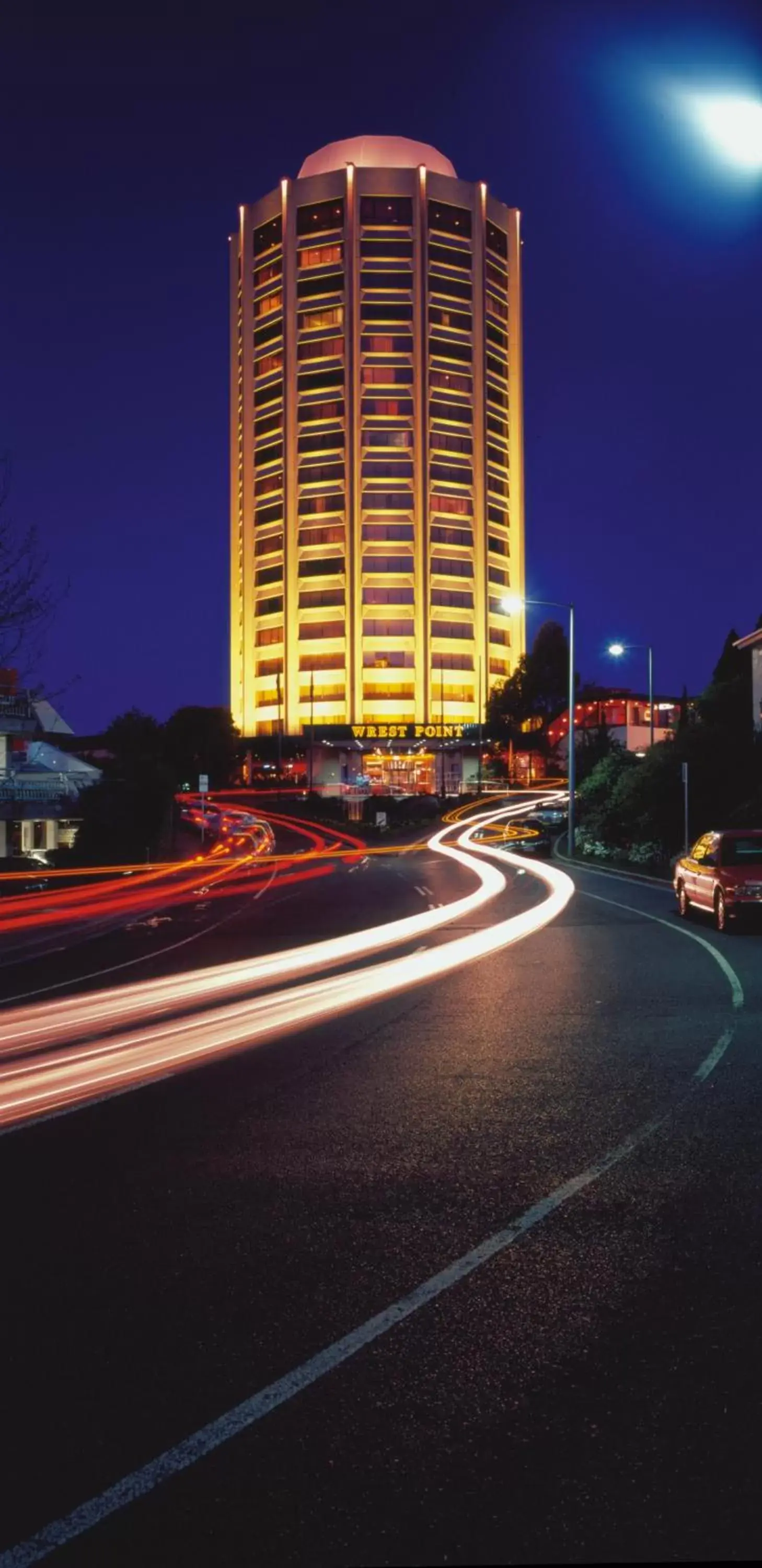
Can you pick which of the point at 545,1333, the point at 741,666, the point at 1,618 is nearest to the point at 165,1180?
the point at 545,1333

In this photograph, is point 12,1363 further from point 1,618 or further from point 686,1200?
point 1,618

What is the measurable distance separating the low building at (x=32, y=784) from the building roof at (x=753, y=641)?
2415cm

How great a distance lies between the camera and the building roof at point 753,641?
4159cm

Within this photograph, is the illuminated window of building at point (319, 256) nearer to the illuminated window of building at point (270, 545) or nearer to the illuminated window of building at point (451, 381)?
the illuminated window of building at point (451, 381)

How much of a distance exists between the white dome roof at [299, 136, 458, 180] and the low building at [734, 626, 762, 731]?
366ft

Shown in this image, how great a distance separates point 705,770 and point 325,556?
9580 centimetres

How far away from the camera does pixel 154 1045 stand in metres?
10.5

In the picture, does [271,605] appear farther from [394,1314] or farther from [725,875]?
[394,1314]

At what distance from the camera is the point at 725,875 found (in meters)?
19.4

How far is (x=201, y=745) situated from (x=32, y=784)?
72.7 metres

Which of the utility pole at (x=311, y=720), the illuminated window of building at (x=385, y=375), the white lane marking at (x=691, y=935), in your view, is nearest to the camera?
the white lane marking at (x=691, y=935)

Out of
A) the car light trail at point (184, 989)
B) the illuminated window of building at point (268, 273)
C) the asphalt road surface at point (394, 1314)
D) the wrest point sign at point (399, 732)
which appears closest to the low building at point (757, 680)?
the car light trail at point (184, 989)

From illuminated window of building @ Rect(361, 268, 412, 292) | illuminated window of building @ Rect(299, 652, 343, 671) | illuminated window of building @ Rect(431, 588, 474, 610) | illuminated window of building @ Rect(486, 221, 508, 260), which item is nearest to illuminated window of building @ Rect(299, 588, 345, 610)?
illuminated window of building @ Rect(299, 652, 343, 671)

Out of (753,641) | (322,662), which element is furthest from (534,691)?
(753,641)
